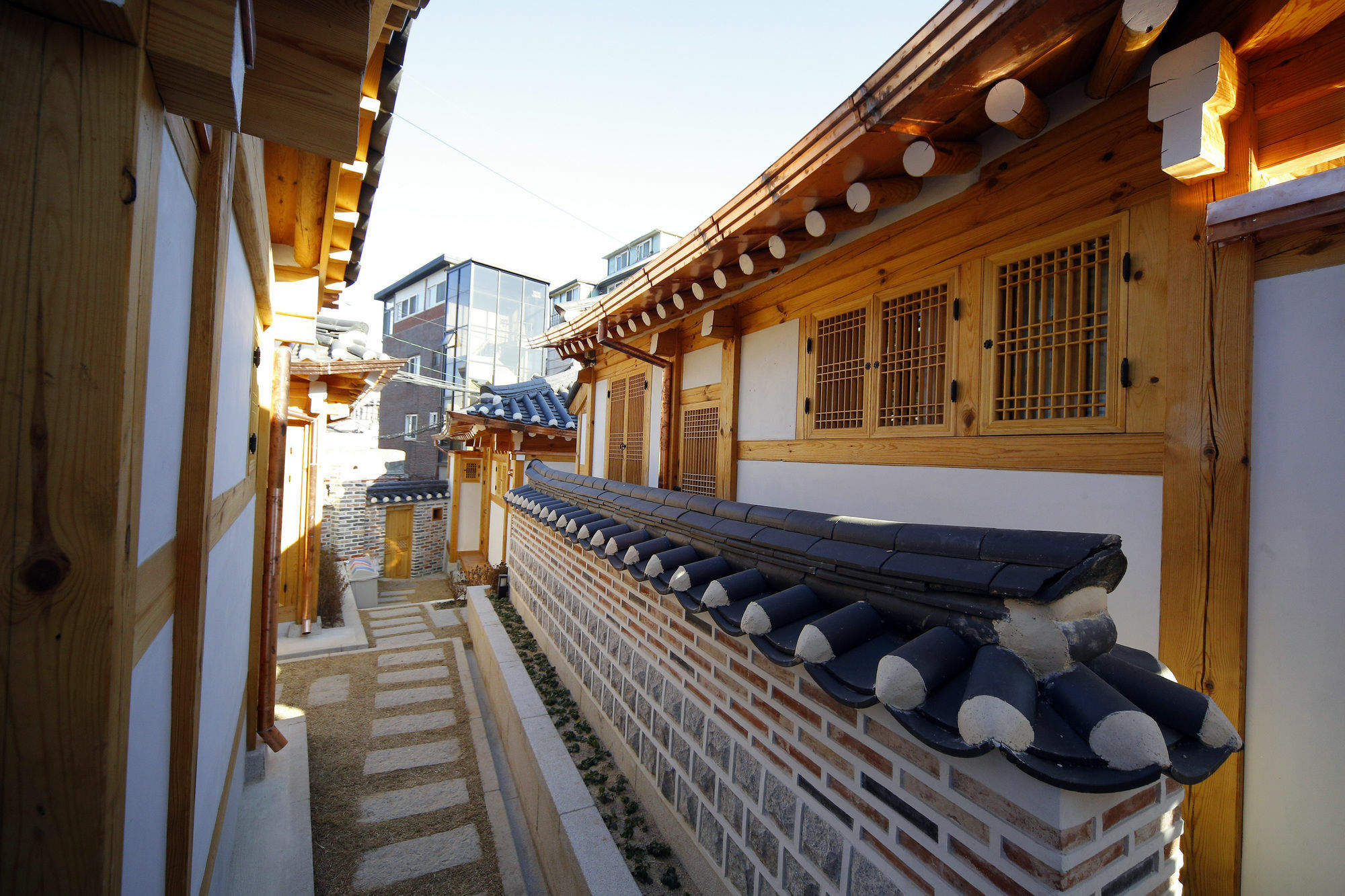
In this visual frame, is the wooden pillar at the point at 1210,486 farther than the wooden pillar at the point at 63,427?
Yes

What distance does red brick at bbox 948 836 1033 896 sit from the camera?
158 centimetres

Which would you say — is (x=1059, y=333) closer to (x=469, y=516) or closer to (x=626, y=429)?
(x=626, y=429)

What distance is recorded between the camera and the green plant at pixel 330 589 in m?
10.7

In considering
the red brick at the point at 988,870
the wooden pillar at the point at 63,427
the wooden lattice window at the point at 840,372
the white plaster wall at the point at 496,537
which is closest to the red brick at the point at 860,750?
the red brick at the point at 988,870

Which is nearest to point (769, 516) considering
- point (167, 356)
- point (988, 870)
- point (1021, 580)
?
point (1021, 580)

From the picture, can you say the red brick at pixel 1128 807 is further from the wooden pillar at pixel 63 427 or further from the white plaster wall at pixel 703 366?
the white plaster wall at pixel 703 366

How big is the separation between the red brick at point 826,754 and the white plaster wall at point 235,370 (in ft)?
8.63

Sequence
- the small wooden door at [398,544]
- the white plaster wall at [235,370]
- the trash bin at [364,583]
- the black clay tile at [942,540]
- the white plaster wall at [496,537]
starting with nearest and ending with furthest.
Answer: the black clay tile at [942,540]
the white plaster wall at [235,370]
the trash bin at [364,583]
the white plaster wall at [496,537]
the small wooden door at [398,544]

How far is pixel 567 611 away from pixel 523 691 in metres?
0.93

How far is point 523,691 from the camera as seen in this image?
5.75m

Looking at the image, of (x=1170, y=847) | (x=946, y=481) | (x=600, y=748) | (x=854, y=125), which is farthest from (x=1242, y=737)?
(x=600, y=748)

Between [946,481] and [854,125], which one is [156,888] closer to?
[946,481]

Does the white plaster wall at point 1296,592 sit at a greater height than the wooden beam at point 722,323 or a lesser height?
lesser

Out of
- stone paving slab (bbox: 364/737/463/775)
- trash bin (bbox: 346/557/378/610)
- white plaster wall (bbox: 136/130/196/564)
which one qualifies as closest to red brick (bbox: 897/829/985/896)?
white plaster wall (bbox: 136/130/196/564)
